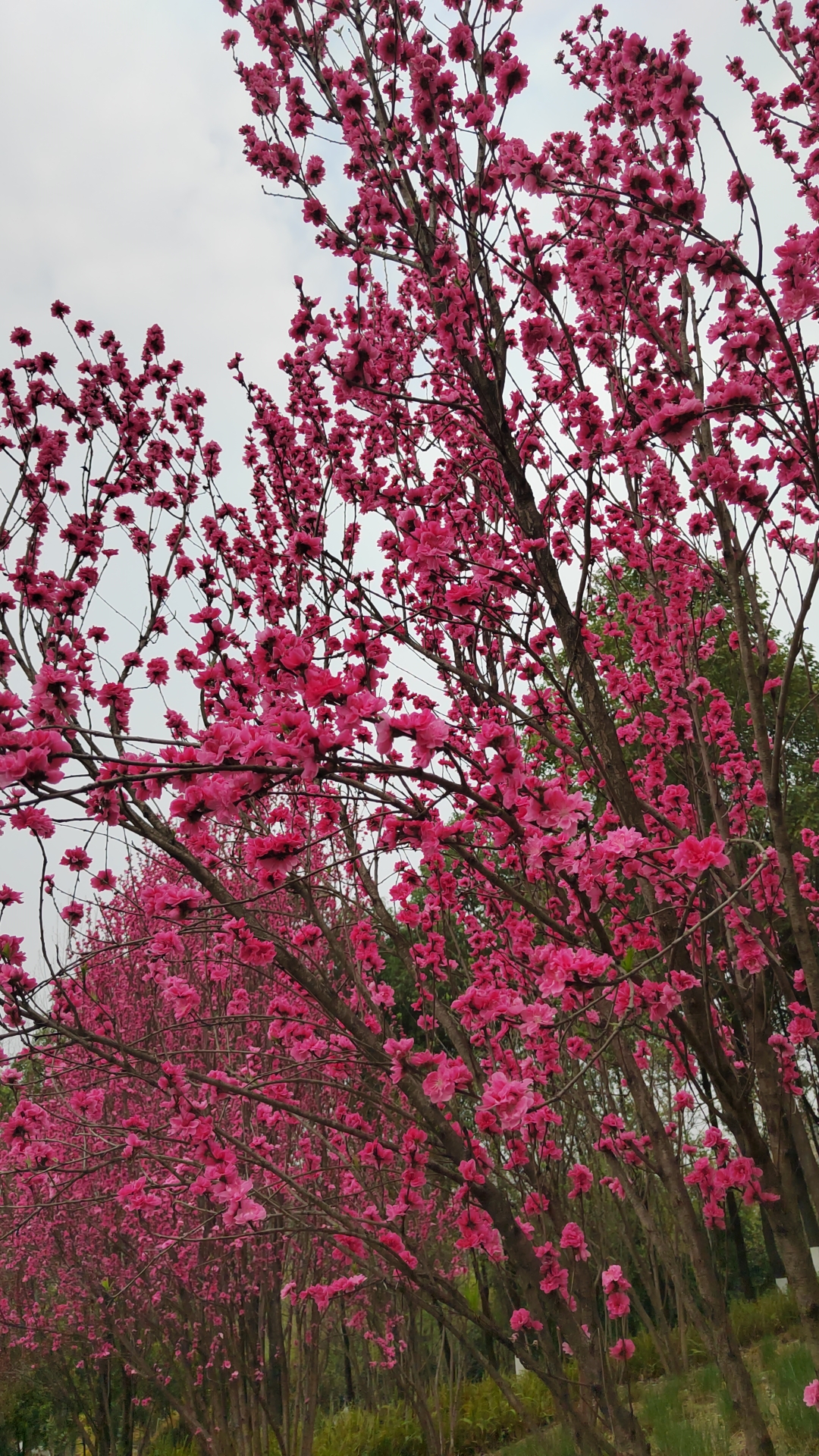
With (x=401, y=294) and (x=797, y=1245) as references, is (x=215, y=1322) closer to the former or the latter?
(x=797, y=1245)

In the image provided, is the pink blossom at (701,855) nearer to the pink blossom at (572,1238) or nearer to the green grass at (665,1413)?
the pink blossom at (572,1238)

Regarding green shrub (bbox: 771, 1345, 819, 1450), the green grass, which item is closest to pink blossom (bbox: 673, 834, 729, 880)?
the green grass

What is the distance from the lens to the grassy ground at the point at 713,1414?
4.77 meters

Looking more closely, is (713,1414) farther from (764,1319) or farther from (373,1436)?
(373,1436)

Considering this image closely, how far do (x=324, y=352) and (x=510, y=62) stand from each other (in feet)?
4.82

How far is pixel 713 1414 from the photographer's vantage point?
6.16 m

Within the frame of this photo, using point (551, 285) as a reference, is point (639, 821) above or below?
below

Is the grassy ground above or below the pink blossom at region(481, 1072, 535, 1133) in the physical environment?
below

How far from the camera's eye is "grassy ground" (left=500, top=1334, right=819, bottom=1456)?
477 centimetres

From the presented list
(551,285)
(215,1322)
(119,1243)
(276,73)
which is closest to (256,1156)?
(551,285)

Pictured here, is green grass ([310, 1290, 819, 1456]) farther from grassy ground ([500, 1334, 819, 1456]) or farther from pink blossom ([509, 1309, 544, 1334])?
pink blossom ([509, 1309, 544, 1334])

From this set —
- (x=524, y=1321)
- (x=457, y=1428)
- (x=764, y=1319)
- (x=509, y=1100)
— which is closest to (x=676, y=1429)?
(x=524, y=1321)

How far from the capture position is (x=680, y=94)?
127 inches

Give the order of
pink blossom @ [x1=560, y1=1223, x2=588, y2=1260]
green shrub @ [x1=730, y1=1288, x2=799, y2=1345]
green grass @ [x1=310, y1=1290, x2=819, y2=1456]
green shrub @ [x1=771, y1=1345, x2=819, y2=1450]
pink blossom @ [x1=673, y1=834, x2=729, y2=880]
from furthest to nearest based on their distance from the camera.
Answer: green shrub @ [x1=730, y1=1288, x2=799, y2=1345] < green grass @ [x1=310, y1=1290, x2=819, y2=1456] < green shrub @ [x1=771, y1=1345, x2=819, y2=1450] < pink blossom @ [x1=560, y1=1223, x2=588, y2=1260] < pink blossom @ [x1=673, y1=834, x2=729, y2=880]
